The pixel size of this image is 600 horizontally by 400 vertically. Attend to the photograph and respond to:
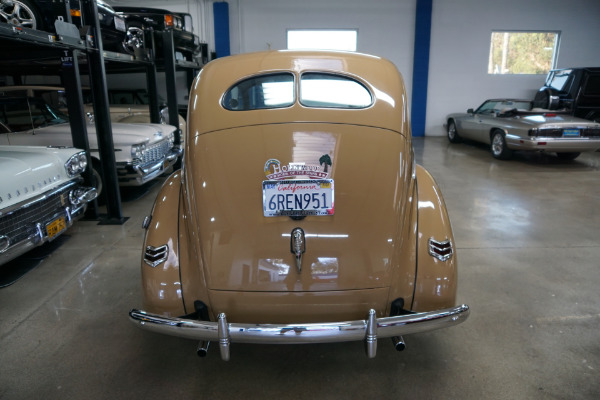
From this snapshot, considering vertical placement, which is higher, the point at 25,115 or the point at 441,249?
the point at 25,115

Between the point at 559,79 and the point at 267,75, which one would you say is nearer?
the point at 267,75

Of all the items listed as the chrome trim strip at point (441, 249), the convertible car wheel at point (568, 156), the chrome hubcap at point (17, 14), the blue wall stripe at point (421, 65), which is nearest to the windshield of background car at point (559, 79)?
the convertible car wheel at point (568, 156)

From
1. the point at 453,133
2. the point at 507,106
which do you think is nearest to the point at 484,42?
the point at 453,133

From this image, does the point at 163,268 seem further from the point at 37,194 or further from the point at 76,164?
the point at 76,164

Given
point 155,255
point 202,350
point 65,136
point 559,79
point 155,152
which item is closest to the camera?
point 202,350

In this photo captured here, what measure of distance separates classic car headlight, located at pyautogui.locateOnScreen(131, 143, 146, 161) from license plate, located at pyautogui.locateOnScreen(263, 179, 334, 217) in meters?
3.86

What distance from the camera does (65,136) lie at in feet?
17.5

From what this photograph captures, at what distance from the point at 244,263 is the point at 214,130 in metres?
0.87

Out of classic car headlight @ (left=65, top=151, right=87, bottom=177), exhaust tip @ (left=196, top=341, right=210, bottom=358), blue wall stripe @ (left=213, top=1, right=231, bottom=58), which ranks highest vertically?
blue wall stripe @ (left=213, top=1, right=231, bottom=58)

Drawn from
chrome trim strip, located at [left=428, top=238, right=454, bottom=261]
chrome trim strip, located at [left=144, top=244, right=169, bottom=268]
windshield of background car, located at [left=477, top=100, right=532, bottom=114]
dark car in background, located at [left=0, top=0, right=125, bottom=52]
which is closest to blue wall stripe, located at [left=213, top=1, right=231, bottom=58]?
windshield of background car, located at [left=477, top=100, right=532, bottom=114]

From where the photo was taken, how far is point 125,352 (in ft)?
8.47

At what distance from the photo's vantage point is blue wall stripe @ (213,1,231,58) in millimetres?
13086

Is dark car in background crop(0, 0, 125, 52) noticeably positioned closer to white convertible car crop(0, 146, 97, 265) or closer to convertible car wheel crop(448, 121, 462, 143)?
white convertible car crop(0, 146, 97, 265)

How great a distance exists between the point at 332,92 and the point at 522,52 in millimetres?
13633
